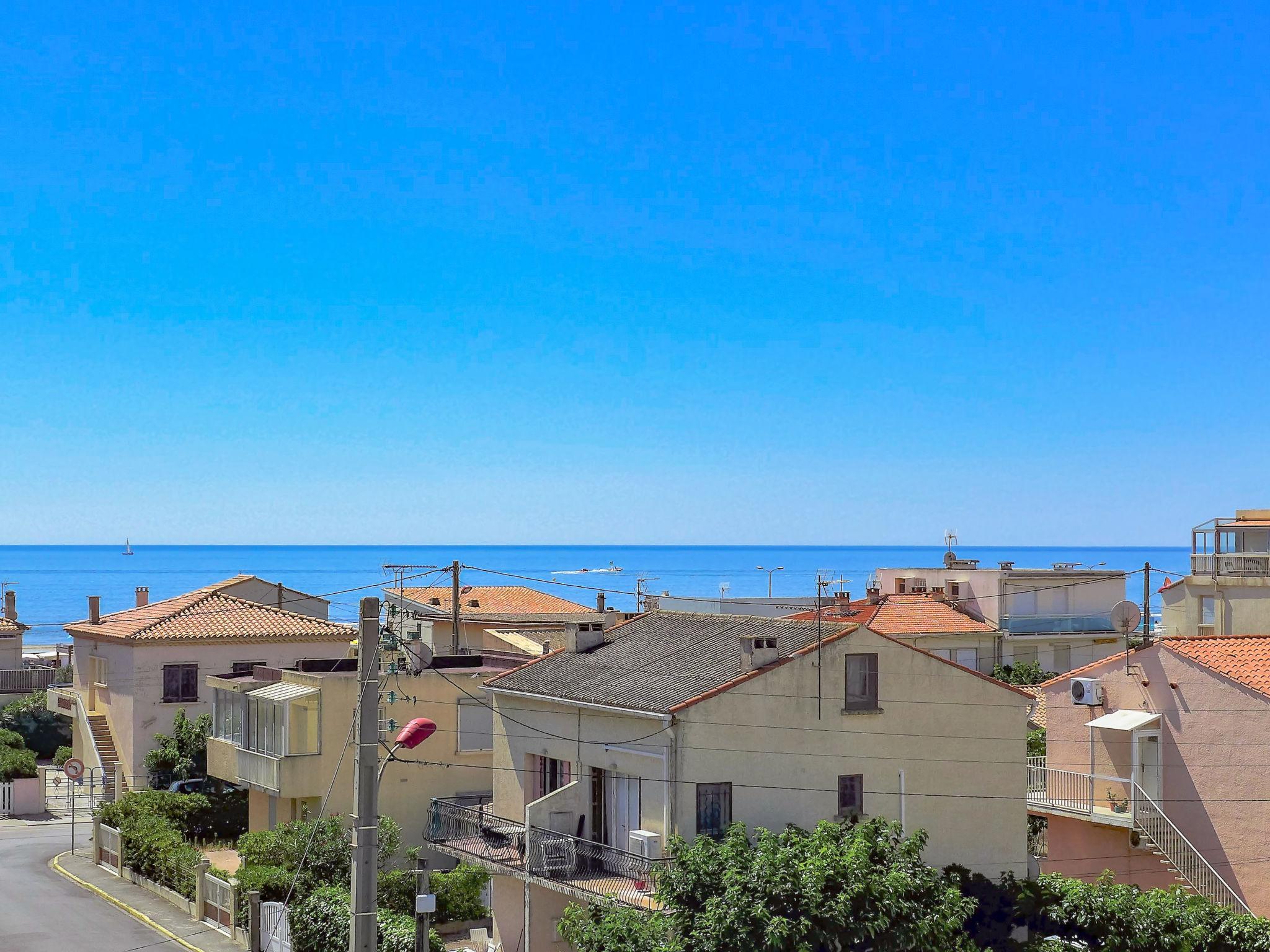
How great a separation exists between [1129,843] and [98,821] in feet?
96.3

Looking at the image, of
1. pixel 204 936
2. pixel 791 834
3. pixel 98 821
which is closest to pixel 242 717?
pixel 98 821

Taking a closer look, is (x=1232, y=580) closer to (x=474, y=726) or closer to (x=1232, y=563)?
(x=1232, y=563)

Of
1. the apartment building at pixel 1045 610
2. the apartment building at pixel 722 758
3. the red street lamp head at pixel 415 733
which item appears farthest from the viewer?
the apartment building at pixel 1045 610

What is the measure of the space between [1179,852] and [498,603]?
5320cm

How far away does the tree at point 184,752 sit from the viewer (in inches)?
1836

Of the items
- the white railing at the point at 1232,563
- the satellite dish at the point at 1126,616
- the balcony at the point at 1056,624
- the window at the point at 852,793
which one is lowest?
the window at the point at 852,793

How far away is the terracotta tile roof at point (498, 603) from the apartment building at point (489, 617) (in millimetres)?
38

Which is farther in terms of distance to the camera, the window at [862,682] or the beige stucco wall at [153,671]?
the beige stucco wall at [153,671]

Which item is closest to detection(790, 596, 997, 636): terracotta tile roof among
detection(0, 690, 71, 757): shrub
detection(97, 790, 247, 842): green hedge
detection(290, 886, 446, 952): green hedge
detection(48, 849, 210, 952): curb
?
detection(97, 790, 247, 842): green hedge

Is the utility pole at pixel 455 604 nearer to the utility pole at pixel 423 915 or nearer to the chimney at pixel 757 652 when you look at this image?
the chimney at pixel 757 652

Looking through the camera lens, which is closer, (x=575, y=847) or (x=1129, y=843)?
(x=575, y=847)

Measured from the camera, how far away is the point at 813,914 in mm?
22594

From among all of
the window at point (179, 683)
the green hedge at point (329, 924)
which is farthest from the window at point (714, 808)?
the window at point (179, 683)

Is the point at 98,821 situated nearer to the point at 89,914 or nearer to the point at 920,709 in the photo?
the point at 89,914
